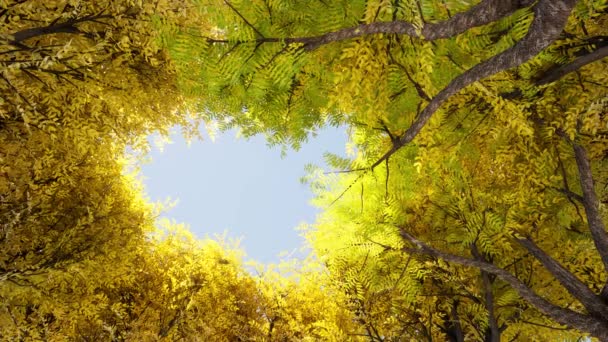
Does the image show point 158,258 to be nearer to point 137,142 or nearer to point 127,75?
point 137,142

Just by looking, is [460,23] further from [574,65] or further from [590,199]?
[590,199]

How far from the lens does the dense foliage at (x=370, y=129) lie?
2.60 metres

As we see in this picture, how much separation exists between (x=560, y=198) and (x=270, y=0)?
3965 millimetres

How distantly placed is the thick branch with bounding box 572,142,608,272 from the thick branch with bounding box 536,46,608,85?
85 centimetres

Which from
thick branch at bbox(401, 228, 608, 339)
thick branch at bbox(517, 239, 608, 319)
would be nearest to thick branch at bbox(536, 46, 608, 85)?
thick branch at bbox(517, 239, 608, 319)

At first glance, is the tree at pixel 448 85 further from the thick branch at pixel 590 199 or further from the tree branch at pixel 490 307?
the tree branch at pixel 490 307

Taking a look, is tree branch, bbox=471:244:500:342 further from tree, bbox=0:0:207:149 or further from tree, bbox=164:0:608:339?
tree, bbox=0:0:207:149

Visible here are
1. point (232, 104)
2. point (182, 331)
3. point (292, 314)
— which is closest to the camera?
point (232, 104)

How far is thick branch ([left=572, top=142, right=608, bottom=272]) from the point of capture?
3531mm

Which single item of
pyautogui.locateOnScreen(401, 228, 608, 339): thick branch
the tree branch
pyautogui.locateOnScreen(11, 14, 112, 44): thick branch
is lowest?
pyautogui.locateOnScreen(401, 228, 608, 339): thick branch

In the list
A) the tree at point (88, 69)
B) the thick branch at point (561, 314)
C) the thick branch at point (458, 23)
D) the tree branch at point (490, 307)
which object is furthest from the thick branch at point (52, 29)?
the tree branch at point (490, 307)

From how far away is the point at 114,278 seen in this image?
7.54 metres

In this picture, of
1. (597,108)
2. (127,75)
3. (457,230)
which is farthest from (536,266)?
(127,75)

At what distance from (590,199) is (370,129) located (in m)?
2.23
